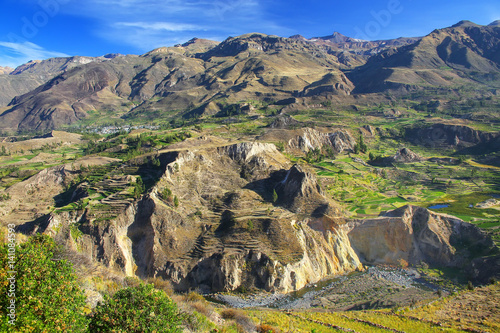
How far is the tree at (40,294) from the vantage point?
10.9m

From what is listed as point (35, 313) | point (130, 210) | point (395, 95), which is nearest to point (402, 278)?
point (130, 210)

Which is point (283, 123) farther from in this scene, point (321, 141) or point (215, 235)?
point (215, 235)

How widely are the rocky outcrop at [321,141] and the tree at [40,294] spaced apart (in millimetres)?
81089

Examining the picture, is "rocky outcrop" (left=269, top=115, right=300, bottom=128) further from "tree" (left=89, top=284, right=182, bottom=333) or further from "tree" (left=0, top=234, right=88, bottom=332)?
"tree" (left=0, top=234, right=88, bottom=332)

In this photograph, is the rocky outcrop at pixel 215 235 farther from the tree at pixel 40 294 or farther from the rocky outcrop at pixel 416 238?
the tree at pixel 40 294

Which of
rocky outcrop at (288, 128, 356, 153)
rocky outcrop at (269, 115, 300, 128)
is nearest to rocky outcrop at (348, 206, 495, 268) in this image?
rocky outcrop at (288, 128, 356, 153)

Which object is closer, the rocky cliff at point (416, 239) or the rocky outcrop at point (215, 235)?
the rocky outcrop at point (215, 235)

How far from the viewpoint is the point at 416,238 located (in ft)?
161

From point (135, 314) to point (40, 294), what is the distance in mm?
3796

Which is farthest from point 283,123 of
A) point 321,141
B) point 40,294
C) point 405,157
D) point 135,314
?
point 40,294

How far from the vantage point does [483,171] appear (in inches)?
3275

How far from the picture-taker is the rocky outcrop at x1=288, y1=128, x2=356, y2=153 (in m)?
92.6

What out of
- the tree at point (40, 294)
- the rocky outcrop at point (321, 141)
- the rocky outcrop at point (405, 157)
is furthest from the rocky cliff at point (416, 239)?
the tree at point (40, 294)

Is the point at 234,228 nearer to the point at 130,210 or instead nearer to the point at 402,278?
the point at 130,210
